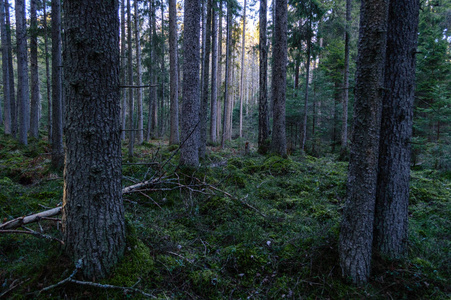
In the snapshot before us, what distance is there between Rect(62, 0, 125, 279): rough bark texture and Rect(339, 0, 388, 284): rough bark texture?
2.84 metres

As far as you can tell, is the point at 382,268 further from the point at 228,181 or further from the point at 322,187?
the point at 228,181

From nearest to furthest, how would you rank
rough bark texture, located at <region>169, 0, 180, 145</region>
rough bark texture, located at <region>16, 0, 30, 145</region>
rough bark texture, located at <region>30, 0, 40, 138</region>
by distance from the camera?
1. rough bark texture, located at <region>30, 0, 40, 138</region>
2. rough bark texture, located at <region>169, 0, 180, 145</region>
3. rough bark texture, located at <region>16, 0, 30, 145</region>

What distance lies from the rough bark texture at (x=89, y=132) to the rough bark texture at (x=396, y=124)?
3429 mm

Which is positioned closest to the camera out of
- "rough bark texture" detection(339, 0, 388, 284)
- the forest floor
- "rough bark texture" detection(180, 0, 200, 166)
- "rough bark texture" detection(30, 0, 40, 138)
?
the forest floor

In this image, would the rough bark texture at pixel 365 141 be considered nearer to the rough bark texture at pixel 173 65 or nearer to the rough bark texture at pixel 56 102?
the rough bark texture at pixel 56 102

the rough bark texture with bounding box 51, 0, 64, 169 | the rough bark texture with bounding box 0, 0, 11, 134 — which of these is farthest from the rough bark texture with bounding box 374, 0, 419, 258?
the rough bark texture with bounding box 0, 0, 11, 134

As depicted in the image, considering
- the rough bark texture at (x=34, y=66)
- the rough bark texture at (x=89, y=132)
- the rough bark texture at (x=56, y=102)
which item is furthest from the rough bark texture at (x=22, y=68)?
the rough bark texture at (x=89, y=132)

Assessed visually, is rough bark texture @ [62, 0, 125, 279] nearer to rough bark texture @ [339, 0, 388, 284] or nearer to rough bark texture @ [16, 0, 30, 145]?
rough bark texture @ [339, 0, 388, 284]

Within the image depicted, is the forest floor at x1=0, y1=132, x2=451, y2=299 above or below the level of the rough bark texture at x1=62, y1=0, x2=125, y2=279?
below

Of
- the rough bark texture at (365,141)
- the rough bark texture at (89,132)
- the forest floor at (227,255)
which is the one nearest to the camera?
the rough bark texture at (89,132)

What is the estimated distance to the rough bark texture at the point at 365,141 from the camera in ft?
9.04

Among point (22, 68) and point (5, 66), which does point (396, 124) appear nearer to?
point (22, 68)

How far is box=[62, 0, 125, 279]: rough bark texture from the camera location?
2395mm

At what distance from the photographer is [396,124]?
3.10 m
